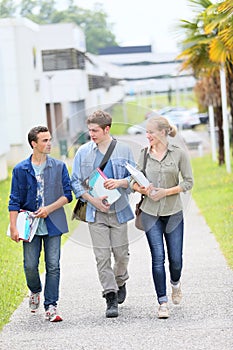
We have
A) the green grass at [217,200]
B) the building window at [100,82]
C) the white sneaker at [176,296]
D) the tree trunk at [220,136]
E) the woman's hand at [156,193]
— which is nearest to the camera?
the woman's hand at [156,193]

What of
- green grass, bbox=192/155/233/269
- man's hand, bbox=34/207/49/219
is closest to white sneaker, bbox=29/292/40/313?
man's hand, bbox=34/207/49/219

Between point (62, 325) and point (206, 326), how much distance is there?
4.23 feet

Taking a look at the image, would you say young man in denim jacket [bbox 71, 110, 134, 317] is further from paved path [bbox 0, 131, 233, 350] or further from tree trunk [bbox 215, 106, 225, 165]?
tree trunk [bbox 215, 106, 225, 165]

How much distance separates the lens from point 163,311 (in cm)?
840

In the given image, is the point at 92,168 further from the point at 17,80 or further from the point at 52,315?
the point at 17,80

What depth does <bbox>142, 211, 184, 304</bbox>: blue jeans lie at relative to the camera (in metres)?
8.46

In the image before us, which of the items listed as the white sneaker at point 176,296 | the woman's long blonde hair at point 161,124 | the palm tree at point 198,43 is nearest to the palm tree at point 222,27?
the palm tree at point 198,43

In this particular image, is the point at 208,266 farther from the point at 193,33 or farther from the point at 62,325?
the point at 193,33

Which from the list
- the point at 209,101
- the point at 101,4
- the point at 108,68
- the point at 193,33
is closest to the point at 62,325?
the point at 193,33

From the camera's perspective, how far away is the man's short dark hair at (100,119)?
8.41m

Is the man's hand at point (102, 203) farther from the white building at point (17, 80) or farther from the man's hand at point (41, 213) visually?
the white building at point (17, 80)

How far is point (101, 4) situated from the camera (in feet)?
543

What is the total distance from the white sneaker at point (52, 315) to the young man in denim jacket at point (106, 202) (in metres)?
0.44

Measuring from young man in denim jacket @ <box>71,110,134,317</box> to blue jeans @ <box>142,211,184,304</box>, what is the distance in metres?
0.24
